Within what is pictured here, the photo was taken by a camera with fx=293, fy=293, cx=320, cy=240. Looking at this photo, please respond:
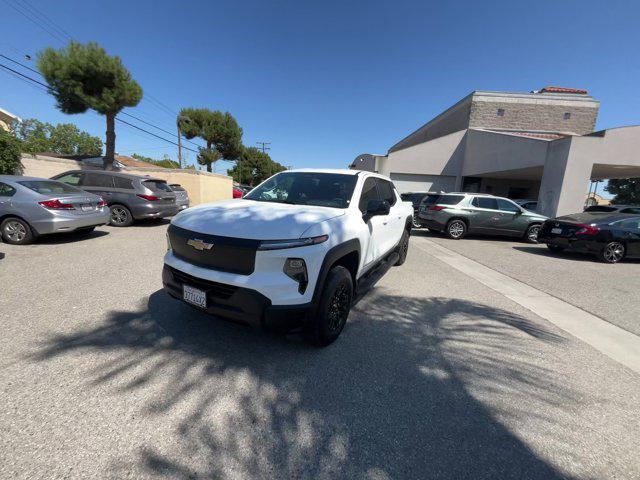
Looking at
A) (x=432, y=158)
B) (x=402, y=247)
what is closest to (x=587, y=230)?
(x=402, y=247)

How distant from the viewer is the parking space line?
129 inches

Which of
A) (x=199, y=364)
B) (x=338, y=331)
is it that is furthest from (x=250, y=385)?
(x=338, y=331)

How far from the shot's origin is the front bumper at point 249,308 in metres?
2.35

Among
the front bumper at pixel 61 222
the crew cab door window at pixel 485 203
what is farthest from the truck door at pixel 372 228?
A: the crew cab door window at pixel 485 203

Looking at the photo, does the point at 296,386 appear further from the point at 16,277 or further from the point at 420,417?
the point at 16,277

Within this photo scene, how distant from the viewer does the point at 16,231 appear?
5.98 m

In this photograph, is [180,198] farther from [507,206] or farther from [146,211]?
[507,206]

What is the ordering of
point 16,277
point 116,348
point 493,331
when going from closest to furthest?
1. point 116,348
2. point 493,331
3. point 16,277

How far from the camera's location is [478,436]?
6.51ft

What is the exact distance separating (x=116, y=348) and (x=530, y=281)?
6.76m

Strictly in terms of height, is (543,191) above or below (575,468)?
above

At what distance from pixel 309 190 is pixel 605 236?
847cm

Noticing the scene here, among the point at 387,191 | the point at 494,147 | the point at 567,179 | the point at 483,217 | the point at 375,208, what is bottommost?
the point at 483,217

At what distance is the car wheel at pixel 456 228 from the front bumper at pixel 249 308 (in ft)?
30.9
